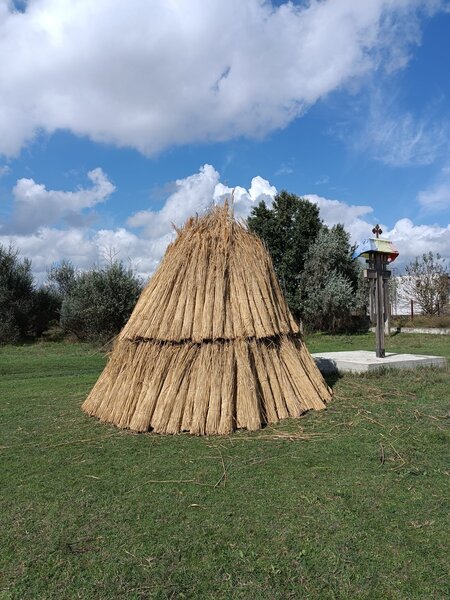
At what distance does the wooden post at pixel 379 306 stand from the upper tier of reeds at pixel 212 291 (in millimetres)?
5135

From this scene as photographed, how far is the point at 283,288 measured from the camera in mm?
27094

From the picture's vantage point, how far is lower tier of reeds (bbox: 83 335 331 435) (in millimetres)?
6637

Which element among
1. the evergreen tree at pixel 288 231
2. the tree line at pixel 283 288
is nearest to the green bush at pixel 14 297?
the tree line at pixel 283 288

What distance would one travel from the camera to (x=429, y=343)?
1995cm

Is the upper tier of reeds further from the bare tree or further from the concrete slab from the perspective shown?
the bare tree

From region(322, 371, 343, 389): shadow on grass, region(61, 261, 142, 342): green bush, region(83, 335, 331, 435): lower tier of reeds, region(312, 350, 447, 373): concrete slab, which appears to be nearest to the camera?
region(83, 335, 331, 435): lower tier of reeds

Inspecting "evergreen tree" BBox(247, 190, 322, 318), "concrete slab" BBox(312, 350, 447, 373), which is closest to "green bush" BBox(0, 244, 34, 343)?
"evergreen tree" BBox(247, 190, 322, 318)

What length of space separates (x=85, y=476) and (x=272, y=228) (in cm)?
2381

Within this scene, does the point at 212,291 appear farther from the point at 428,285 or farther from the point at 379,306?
the point at 428,285

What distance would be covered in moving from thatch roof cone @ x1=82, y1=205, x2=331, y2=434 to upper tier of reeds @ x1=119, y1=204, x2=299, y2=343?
0.05 ft

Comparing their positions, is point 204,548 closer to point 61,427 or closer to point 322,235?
point 61,427

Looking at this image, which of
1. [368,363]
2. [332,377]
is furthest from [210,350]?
[368,363]

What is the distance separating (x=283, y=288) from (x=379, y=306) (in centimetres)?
1467

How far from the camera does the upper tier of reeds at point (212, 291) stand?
7008 millimetres
